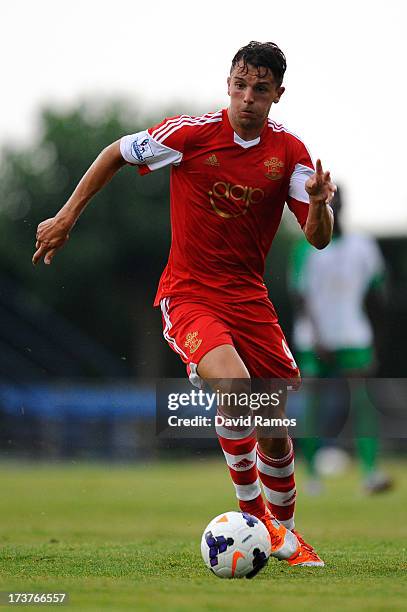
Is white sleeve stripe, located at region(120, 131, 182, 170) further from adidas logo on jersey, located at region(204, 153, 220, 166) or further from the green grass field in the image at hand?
the green grass field

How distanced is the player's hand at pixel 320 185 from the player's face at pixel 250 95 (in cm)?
62

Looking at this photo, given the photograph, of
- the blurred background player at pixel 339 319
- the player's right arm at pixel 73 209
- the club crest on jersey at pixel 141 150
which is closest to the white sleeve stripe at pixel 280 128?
the club crest on jersey at pixel 141 150

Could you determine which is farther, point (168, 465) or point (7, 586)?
point (168, 465)

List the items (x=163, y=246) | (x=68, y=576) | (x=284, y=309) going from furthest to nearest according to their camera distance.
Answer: (x=163, y=246) < (x=284, y=309) < (x=68, y=576)

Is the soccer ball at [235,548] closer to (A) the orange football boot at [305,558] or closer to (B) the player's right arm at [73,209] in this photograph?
(A) the orange football boot at [305,558]

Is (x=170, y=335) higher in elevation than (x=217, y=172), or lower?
lower

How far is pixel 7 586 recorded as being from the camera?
5.43m

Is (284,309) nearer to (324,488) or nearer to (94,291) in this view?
(94,291)

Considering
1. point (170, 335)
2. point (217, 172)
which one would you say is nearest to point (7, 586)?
point (170, 335)

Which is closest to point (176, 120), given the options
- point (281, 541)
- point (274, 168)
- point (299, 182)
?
point (274, 168)

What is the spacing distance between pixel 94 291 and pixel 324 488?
23.4 m

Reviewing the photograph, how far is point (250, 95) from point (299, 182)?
562 millimetres

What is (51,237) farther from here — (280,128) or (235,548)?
(235,548)

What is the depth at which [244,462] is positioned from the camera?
270 inches
